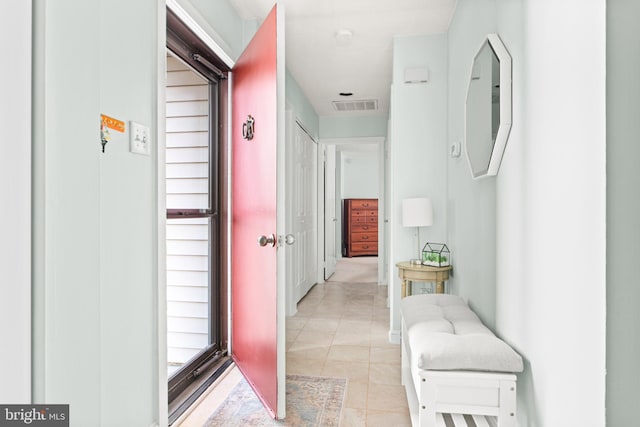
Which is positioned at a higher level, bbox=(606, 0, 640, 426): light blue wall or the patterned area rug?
bbox=(606, 0, 640, 426): light blue wall

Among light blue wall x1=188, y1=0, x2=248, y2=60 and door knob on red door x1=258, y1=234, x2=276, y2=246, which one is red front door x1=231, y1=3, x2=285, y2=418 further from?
light blue wall x1=188, y1=0, x2=248, y2=60

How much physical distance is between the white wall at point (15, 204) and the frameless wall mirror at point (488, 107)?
66.4 inches

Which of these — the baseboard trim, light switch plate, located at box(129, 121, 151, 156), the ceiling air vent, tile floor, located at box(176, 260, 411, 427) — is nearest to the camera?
light switch plate, located at box(129, 121, 151, 156)

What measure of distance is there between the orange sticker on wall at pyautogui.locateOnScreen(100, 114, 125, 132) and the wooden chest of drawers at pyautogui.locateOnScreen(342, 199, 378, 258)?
25.0 feet

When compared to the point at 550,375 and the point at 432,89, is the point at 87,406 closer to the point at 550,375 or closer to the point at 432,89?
the point at 550,375

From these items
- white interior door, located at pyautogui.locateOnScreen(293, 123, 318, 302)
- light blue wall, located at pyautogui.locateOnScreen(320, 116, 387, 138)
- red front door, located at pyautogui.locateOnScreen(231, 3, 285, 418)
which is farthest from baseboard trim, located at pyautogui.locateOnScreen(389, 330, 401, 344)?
light blue wall, located at pyautogui.locateOnScreen(320, 116, 387, 138)

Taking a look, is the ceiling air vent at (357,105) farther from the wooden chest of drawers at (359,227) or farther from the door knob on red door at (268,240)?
the wooden chest of drawers at (359,227)

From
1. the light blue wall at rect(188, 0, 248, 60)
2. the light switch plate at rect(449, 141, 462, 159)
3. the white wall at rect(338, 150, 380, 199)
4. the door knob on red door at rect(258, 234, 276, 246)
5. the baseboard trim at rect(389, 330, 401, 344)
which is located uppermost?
the light blue wall at rect(188, 0, 248, 60)

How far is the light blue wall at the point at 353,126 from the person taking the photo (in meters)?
5.42

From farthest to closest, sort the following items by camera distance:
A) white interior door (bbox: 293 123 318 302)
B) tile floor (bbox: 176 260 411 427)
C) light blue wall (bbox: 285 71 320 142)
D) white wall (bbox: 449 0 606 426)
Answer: white interior door (bbox: 293 123 318 302) < light blue wall (bbox: 285 71 320 142) < tile floor (bbox: 176 260 411 427) < white wall (bbox: 449 0 606 426)

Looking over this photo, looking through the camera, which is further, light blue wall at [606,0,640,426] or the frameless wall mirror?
the frameless wall mirror

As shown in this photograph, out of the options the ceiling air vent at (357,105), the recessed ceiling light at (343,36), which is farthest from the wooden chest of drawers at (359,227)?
the recessed ceiling light at (343,36)

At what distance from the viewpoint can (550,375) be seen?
48.1 inches

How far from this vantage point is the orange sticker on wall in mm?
1379
